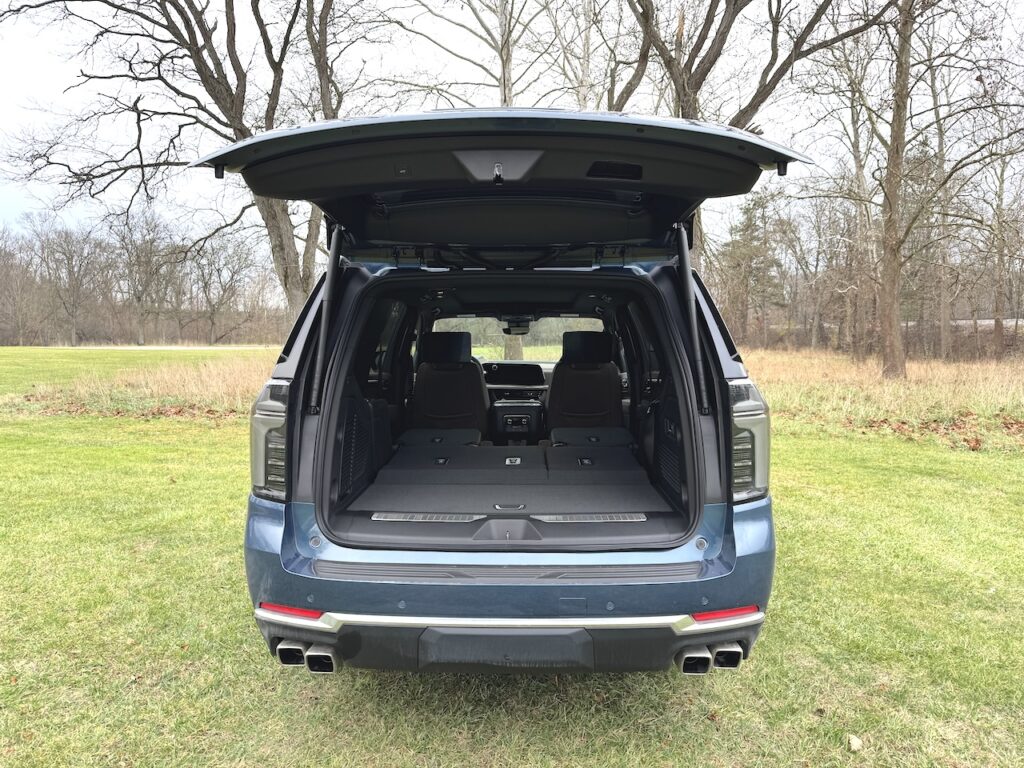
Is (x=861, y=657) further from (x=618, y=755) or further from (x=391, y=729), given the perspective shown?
(x=391, y=729)

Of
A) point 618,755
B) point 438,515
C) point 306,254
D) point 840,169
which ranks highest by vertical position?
point 840,169

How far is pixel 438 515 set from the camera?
96.0 inches

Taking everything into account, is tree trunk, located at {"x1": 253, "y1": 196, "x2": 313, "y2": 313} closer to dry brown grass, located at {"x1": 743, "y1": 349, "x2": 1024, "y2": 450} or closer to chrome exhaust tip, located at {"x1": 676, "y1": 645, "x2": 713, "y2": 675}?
dry brown grass, located at {"x1": 743, "y1": 349, "x2": 1024, "y2": 450}

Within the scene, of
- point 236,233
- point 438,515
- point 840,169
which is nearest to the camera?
point 438,515

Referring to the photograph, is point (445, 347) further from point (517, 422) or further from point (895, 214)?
point (895, 214)

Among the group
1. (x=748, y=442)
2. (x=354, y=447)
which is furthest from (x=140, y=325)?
(x=748, y=442)

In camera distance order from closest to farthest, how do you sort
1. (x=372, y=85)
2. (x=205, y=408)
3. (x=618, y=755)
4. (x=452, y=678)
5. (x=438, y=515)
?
(x=618, y=755) < (x=438, y=515) < (x=452, y=678) < (x=205, y=408) < (x=372, y=85)

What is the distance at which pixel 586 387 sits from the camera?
13.7ft

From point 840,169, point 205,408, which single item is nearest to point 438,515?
point 205,408

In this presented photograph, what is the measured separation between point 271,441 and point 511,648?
3.35 feet

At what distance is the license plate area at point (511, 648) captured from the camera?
1.92 meters

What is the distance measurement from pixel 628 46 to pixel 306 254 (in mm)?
8867

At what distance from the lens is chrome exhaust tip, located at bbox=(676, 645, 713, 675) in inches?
77.6

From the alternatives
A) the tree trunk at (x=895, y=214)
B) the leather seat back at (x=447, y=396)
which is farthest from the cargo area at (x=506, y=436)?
the tree trunk at (x=895, y=214)
